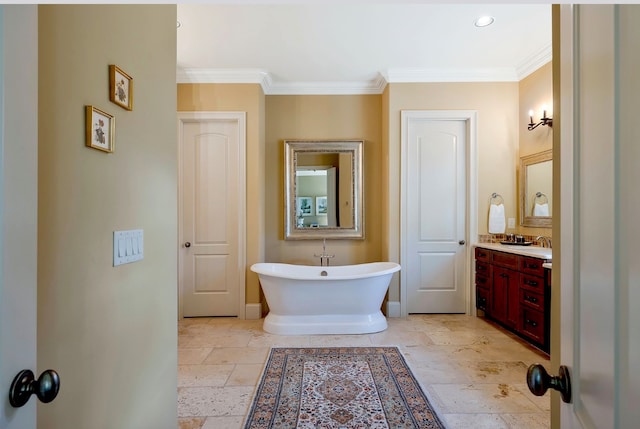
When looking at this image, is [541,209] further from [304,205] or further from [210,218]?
[210,218]

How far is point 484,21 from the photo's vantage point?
2807 mm

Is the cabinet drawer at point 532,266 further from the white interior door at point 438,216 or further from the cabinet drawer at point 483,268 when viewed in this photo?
the white interior door at point 438,216

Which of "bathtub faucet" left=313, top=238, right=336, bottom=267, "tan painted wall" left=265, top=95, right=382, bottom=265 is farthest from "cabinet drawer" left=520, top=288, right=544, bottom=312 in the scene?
"bathtub faucet" left=313, top=238, right=336, bottom=267

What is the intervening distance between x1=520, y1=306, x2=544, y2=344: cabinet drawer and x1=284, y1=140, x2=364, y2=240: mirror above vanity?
196 centimetres

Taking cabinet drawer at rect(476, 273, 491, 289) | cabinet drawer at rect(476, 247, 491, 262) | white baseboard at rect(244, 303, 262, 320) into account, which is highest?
cabinet drawer at rect(476, 247, 491, 262)

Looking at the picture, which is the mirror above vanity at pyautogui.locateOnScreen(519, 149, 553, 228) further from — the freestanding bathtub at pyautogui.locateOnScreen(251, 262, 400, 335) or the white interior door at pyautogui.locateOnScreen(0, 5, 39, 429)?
the white interior door at pyautogui.locateOnScreen(0, 5, 39, 429)

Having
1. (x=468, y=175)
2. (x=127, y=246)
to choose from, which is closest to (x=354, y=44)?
(x=468, y=175)

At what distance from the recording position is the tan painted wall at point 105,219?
809mm

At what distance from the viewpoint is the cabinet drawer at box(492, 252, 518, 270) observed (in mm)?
3072

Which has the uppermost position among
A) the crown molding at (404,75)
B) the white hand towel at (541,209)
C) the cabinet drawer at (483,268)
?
the crown molding at (404,75)

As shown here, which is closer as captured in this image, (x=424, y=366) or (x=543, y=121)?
(x=424, y=366)

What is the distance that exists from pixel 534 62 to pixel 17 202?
4481 mm

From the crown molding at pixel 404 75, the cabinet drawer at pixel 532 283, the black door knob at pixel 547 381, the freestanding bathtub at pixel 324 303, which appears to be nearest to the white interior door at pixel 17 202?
the black door knob at pixel 547 381

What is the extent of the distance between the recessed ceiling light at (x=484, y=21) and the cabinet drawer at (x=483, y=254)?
90.4 inches
